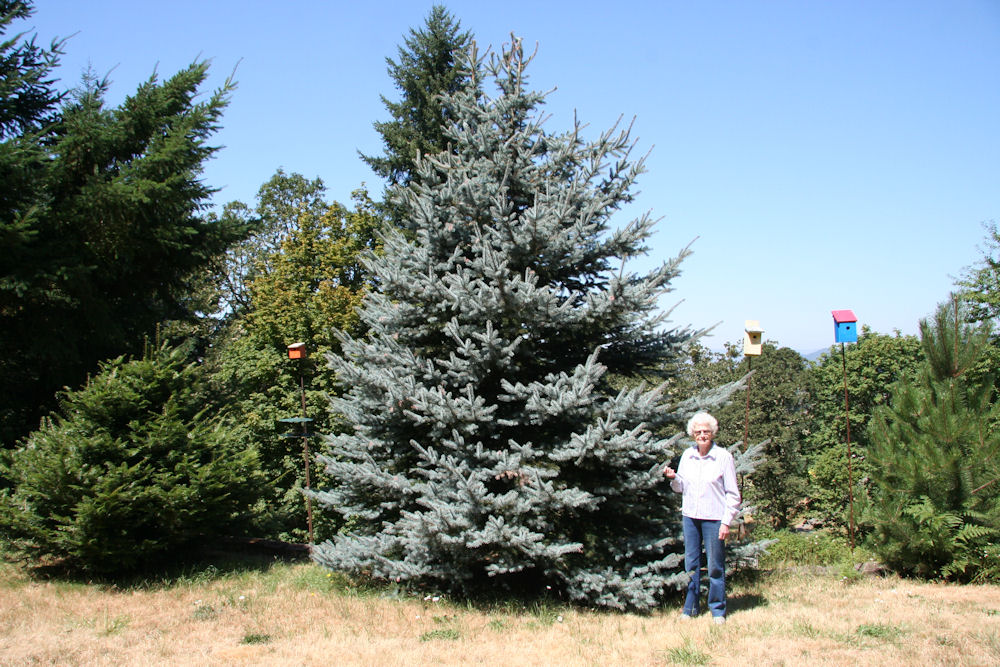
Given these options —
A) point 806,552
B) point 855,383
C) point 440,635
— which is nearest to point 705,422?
point 440,635

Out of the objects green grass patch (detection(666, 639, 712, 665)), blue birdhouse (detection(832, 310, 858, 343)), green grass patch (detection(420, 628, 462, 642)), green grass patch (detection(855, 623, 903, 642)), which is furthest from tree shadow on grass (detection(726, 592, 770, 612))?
blue birdhouse (detection(832, 310, 858, 343))

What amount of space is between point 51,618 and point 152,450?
191 centimetres

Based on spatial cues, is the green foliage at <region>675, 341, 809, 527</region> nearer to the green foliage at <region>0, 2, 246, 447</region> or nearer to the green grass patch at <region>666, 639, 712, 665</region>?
the green foliage at <region>0, 2, 246, 447</region>

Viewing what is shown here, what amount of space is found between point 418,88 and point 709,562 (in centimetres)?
1669

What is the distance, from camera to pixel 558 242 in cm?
652

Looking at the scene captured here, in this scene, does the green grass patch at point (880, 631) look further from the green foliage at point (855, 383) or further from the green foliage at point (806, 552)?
the green foliage at point (855, 383)

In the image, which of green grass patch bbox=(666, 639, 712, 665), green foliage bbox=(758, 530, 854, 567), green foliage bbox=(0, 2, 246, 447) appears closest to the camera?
green grass patch bbox=(666, 639, 712, 665)

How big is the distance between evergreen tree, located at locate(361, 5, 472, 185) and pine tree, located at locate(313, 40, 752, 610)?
451 inches

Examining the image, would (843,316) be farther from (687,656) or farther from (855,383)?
(855,383)

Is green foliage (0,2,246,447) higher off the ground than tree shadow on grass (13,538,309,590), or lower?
higher

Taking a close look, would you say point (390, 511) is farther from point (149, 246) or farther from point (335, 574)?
point (149, 246)

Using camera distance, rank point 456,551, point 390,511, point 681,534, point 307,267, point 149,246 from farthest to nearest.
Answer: point 307,267 < point 149,246 < point 390,511 < point 681,534 < point 456,551

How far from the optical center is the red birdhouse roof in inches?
324

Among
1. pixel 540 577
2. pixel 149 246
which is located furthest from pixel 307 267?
pixel 540 577
